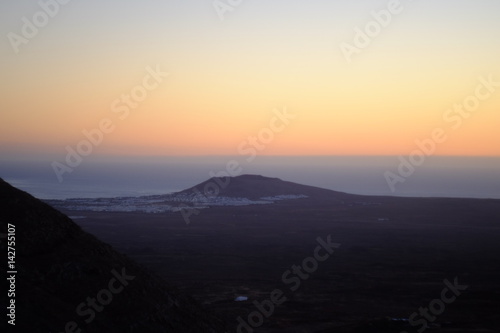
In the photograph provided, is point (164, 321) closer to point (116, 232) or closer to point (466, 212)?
point (116, 232)

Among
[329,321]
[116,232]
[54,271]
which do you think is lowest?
[329,321]

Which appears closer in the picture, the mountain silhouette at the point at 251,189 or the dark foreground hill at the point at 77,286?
the dark foreground hill at the point at 77,286

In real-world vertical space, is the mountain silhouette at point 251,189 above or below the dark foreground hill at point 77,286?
above

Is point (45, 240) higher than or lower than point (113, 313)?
higher

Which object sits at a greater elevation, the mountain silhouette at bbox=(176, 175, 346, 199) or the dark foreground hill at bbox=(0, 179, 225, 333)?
the mountain silhouette at bbox=(176, 175, 346, 199)

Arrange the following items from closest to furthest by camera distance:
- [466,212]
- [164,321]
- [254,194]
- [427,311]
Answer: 1. [164,321]
2. [427,311]
3. [466,212]
4. [254,194]

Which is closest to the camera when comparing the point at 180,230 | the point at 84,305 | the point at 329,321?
the point at 84,305

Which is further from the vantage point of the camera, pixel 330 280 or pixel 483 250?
pixel 483 250

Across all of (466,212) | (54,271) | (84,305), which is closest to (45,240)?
(54,271)
